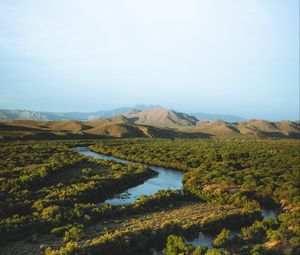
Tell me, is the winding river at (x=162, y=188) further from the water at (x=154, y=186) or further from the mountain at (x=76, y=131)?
the mountain at (x=76, y=131)

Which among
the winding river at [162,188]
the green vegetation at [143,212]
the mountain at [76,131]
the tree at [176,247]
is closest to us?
the tree at [176,247]

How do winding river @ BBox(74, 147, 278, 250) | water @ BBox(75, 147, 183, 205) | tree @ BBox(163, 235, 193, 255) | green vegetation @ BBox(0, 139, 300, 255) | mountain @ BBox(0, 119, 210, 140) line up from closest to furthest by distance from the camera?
tree @ BBox(163, 235, 193, 255)
green vegetation @ BBox(0, 139, 300, 255)
winding river @ BBox(74, 147, 278, 250)
water @ BBox(75, 147, 183, 205)
mountain @ BBox(0, 119, 210, 140)

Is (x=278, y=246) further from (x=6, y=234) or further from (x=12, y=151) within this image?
(x=12, y=151)

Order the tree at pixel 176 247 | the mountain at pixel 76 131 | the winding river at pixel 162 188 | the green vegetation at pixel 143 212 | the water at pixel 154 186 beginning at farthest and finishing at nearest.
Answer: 1. the mountain at pixel 76 131
2. the water at pixel 154 186
3. the winding river at pixel 162 188
4. the green vegetation at pixel 143 212
5. the tree at pixel 176 247

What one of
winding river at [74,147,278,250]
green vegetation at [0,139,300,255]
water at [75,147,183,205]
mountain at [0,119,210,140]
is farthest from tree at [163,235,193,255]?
mountain at [0,119,210,140]

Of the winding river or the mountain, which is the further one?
the mountain

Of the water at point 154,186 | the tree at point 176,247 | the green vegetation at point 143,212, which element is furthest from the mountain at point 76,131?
the tree at point 176,247

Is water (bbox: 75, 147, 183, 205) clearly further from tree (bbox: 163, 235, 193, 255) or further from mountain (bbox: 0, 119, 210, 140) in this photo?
mountain (bbox: 0, 119, 210, 140)

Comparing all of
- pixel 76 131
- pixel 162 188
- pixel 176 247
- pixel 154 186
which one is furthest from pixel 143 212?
pixel 76 131
